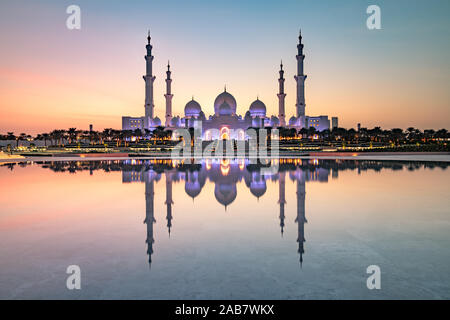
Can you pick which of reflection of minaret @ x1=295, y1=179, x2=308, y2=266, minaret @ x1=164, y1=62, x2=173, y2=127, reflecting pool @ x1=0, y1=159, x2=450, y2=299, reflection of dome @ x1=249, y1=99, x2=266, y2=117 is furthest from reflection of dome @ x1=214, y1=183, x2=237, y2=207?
reflection of dome @ x1=249, y1=99, x2=266, y2=117

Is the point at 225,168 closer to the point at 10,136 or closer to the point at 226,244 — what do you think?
the point at 226,244

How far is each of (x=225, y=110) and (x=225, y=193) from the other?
51.7 metres

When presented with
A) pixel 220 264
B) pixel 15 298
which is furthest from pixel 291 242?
pixel 15 298

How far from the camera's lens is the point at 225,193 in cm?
812

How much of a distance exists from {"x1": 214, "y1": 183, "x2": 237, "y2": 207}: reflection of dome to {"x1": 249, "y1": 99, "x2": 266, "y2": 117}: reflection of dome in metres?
54.4

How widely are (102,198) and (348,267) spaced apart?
19.8 feet

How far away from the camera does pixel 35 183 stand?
1034cm

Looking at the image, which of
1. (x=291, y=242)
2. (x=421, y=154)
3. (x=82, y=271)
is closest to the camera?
(x=82, y=271)

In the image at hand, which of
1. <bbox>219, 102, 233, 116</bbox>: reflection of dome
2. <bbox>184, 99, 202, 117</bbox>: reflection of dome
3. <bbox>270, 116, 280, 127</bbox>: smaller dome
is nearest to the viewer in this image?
<bbox>219, 102, 233, 116</bbox>: reflection of dome

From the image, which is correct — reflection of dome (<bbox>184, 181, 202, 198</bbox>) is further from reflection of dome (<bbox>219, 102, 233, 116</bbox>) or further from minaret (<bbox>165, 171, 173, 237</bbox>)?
reflection of dome (<bbox>219, 102, 233, 116</bbox>)

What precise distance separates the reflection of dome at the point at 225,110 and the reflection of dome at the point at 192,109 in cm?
615

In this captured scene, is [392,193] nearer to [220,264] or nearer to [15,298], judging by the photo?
[220,264]

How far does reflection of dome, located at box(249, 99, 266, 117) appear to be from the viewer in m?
62.7
